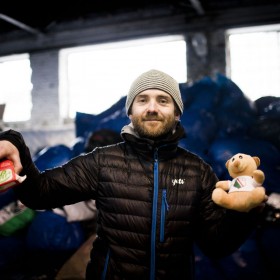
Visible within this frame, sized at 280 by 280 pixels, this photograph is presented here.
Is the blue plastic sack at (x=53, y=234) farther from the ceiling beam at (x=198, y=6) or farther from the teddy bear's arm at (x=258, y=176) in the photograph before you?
the ceiling beam at (x=198, y=6)

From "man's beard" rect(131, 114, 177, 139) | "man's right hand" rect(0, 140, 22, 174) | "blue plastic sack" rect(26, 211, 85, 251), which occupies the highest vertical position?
"man's beard" rect(131, 114, 177, 139)

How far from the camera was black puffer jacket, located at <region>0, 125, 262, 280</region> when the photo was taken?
120cm

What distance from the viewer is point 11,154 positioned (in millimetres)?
1105

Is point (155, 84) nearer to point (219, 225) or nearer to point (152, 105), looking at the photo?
point (152, 105)

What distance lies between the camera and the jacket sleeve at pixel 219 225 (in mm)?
1136

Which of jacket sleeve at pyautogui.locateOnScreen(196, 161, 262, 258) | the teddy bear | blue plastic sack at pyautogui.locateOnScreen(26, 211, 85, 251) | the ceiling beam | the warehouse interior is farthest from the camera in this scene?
the ceiling beam

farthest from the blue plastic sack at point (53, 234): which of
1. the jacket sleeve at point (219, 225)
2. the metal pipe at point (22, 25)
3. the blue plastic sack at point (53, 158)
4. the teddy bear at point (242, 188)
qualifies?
the metal pipe at point (22, 25)

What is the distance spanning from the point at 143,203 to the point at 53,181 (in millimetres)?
385

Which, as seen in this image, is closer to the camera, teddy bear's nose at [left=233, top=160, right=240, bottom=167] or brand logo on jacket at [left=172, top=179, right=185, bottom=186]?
teddy bear's nose at [left=233, top=160, right=240, bottom=167]

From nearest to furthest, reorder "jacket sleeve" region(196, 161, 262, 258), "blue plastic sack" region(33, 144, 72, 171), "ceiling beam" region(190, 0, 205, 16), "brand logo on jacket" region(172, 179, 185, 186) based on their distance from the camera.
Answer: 1. "jacket sleeve" region(196, 161, 262, 258)
2. "brand logo on jacket" region(172, 179, 185, 186)
3. "blue plastic sack" region(33, 144, 72, 171)
4. "ceiling beam" region(190, 0, 205, 16)

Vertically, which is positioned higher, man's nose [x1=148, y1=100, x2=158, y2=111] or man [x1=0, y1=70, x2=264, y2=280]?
man's nose [x1=148, y1=100, x2=158, y2=111]

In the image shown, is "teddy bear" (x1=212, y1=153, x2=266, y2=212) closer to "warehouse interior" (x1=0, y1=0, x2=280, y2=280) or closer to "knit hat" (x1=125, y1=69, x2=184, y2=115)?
"knit hat" (x1=125, y1=69, x2=184, y2=115)

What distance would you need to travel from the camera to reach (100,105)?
17.2ft

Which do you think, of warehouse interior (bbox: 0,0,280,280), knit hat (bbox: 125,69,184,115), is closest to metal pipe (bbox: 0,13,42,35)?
warehouse interior (bbox: 0,0,280,280)
